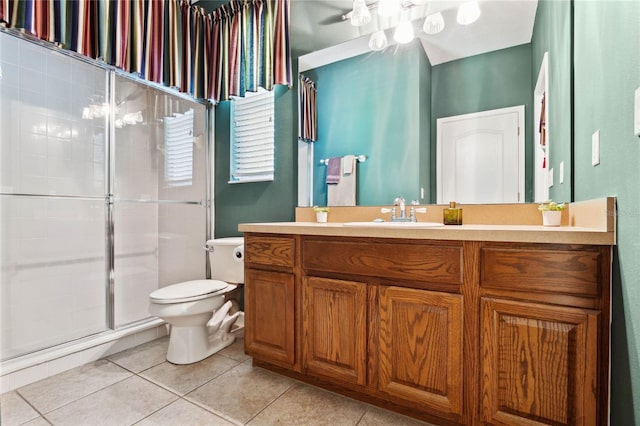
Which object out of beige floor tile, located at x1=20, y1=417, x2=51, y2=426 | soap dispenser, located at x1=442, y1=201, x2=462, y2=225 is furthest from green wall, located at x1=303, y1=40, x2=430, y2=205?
beige floor tile, located at x1=20, y1=417, x2=51, y2=426

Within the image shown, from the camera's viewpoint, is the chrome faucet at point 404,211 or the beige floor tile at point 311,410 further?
the chrome faucet at point 404,211

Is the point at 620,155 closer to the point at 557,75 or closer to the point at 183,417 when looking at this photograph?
the point at 557,75

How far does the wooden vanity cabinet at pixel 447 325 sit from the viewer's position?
1020 millimetres

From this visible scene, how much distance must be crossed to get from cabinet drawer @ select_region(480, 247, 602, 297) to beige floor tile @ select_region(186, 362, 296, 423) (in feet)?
3.84

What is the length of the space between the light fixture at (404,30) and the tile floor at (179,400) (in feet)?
6.68

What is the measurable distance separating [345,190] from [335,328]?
0.92 meters

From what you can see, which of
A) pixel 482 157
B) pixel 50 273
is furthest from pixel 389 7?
pixel 50 273

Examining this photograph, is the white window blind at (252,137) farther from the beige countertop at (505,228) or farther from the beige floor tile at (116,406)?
the beige floor tile at (116,406)

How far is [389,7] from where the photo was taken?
1882mm

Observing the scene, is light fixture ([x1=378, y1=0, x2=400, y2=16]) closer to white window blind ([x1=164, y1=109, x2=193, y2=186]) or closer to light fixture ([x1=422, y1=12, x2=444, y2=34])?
light fixture ([x1=422, y1=12, x2=444, y2=34])

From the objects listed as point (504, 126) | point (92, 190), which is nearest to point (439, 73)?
point (504, 126)

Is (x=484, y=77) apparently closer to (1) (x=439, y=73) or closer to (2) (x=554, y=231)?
(1) (x=439, y=73)

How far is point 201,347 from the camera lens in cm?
198

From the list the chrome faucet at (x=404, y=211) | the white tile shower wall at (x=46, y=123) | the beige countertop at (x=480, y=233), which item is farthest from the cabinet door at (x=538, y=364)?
the white tile shower wall at (x=46, y=123)
